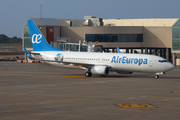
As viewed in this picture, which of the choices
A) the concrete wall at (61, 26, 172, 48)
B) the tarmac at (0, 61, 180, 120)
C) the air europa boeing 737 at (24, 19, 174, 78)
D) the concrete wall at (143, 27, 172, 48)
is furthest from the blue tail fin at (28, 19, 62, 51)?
the concrete wall at (143, 27, 172, 48)

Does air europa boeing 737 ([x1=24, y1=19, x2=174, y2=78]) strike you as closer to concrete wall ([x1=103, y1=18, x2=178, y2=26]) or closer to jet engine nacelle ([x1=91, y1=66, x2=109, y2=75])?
jet engine nacelle ([x1=91, y1=66, x2=109, y2=75])

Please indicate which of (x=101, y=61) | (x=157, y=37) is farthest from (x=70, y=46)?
(x=101, y=61)

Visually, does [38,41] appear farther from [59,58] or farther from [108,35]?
[108,35]

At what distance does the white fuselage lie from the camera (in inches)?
1778

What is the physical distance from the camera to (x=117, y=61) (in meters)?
47.4

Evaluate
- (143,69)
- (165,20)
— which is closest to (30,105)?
(143,69)

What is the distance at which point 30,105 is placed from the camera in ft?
76.3

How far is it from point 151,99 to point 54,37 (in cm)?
6469

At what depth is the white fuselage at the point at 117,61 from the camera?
148 ft

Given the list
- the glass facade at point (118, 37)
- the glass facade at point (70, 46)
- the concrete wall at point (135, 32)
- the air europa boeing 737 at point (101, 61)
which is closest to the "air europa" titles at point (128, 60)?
the air europa boeing 737 at point (101, 61)

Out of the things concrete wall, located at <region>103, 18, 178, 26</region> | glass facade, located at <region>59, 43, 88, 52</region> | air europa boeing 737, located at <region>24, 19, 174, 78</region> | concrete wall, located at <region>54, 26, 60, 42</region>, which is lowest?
air europa boeing 737, located at <region>24, 19, 174, 78</region>

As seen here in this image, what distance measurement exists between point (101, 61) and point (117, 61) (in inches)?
113

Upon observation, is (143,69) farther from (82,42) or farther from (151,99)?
(82,42)

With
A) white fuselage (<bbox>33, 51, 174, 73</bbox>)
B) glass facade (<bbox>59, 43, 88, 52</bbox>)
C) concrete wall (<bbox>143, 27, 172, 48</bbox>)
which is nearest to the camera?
white fuselage (<bbox>33, 51, 174, 73</bbox>)
